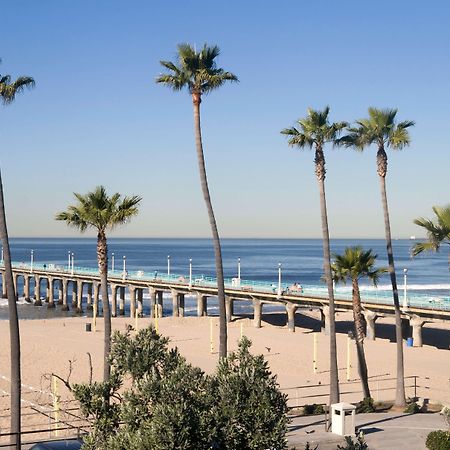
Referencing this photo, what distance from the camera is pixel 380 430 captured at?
20500mm

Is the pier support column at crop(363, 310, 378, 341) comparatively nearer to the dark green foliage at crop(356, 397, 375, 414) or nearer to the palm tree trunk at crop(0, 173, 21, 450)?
the dark green foliage at crop(356, 397, 375, 414)

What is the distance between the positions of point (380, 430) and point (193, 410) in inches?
534

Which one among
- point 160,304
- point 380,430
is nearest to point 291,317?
point 160,304

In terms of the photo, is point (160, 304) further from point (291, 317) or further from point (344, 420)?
point (344, 420)

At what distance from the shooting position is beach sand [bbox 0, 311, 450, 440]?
29.1 metres

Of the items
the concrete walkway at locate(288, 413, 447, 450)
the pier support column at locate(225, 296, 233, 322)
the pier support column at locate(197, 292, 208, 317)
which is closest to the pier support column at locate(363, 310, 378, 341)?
the pier support column at locate(225, 296, 233, 322)

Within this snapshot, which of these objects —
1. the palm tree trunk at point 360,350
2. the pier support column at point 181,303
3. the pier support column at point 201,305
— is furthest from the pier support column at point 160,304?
the palm tree trunk at point 360,350

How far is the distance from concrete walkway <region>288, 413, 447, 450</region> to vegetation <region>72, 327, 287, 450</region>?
867 cm

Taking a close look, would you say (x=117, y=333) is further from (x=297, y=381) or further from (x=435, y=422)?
(x=297, y=381)

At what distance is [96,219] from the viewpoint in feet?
63.7

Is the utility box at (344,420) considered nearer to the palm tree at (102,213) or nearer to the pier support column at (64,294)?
the palm tree at (102,213)

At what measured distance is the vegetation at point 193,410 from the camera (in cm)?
809

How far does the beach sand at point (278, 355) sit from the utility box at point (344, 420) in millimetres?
2985

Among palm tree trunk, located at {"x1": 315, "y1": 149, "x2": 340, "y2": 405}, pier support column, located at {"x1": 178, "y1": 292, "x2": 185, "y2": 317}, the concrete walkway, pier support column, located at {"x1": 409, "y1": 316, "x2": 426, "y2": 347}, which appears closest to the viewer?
the concrete walkway
